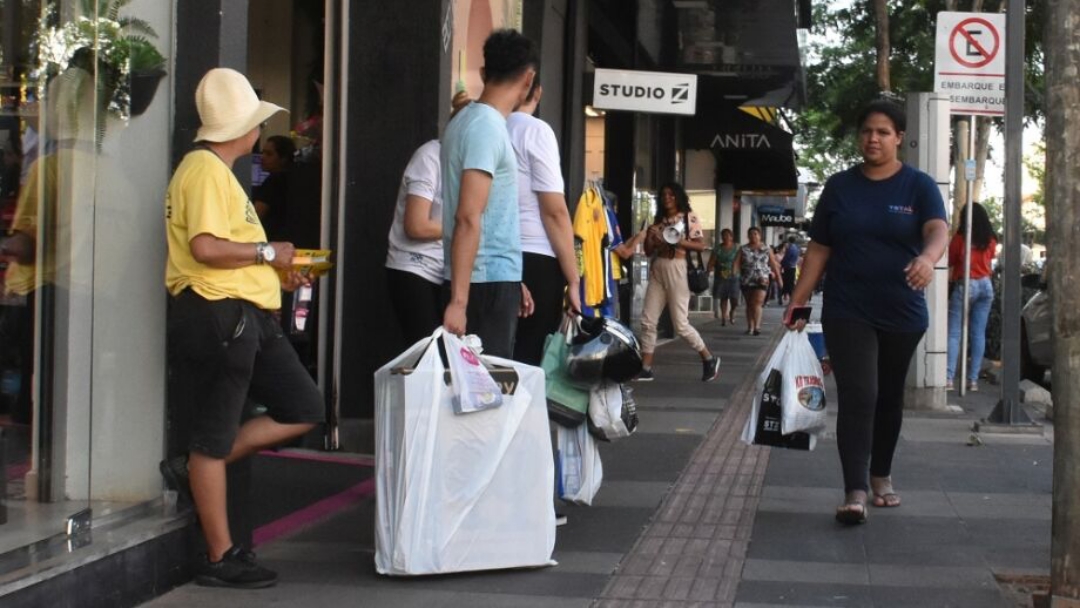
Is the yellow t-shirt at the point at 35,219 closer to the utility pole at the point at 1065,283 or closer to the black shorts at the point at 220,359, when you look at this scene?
the black shorts at the point at 220,359

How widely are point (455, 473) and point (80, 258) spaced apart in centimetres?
149

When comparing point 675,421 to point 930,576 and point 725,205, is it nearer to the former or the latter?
point 930,576

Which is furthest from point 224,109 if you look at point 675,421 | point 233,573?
point 675,421

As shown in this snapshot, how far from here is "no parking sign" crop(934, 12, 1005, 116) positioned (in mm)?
11805

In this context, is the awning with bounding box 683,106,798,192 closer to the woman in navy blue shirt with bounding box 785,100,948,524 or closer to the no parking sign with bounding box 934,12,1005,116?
the no parking sign with bounding box 934,12,1005,116

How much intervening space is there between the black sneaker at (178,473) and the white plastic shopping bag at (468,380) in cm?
96

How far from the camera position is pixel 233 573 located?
543 cm

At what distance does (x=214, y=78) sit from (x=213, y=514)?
1.50 meters

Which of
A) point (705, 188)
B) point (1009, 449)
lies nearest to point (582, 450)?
point (1009, 449)

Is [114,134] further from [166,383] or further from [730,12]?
[730,12]

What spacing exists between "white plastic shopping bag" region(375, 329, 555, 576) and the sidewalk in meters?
0.12

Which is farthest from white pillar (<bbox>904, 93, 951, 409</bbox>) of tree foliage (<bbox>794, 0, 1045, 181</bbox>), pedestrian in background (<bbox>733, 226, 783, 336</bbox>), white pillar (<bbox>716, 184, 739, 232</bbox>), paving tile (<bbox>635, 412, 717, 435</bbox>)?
white pillar (<bbox>716, 184, 739, 232</bbox>)

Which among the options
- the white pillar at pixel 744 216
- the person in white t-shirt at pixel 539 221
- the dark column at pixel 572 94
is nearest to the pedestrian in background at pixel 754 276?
the dark column at pixel 572 94

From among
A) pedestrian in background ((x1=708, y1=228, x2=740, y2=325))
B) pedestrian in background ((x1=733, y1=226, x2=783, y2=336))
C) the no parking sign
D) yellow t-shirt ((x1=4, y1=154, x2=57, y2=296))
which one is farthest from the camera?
pedestrian in background ((x1=708, y1=228, x2=740, y2=325))
